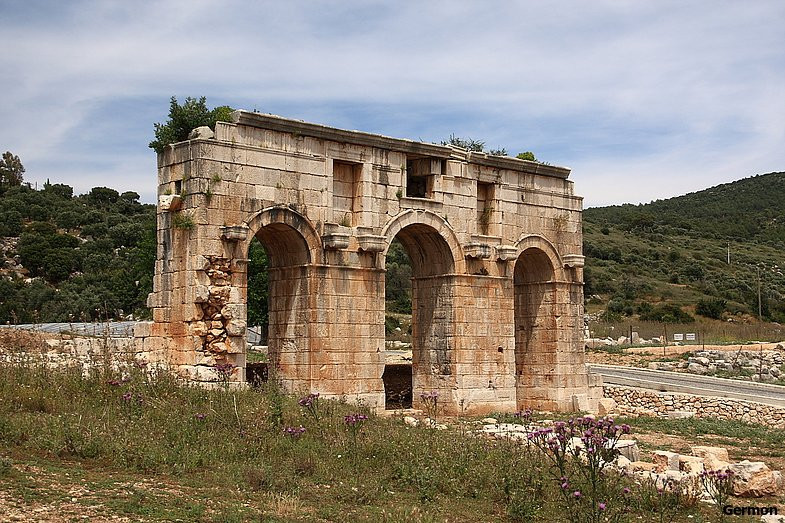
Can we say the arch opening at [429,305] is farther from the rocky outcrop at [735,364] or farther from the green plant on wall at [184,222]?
the rocky outcrop at [735,364]

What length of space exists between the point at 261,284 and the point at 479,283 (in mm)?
16473

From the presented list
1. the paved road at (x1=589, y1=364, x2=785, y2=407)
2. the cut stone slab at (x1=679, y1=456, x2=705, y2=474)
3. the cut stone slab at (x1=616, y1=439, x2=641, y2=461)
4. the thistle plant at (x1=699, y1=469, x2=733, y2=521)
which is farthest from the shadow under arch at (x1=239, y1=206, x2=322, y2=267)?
the paved road at (x1=589, y1=364, x2=785, y2=407)

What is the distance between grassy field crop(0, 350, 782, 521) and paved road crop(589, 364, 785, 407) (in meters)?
13.2

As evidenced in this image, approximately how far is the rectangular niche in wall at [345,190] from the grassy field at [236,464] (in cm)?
592

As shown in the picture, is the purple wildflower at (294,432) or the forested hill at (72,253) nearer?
the purple wildflower at (294,432)

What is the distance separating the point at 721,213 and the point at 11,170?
209 ft

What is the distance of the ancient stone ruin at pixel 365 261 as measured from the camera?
16594 millimetres

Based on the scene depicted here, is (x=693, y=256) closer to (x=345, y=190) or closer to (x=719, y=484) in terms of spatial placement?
(x=345, y=190)

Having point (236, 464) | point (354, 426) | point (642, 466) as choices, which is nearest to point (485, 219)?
point (642, 466)

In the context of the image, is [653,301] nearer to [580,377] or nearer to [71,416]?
[580,377]

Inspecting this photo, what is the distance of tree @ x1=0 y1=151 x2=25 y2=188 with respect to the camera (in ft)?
211

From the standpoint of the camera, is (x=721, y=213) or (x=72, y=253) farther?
(x=721, y=213)

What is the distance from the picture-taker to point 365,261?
18531 millimetres

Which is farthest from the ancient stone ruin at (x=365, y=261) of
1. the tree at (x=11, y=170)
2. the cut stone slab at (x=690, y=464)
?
the tree at (x=11, y=170)
